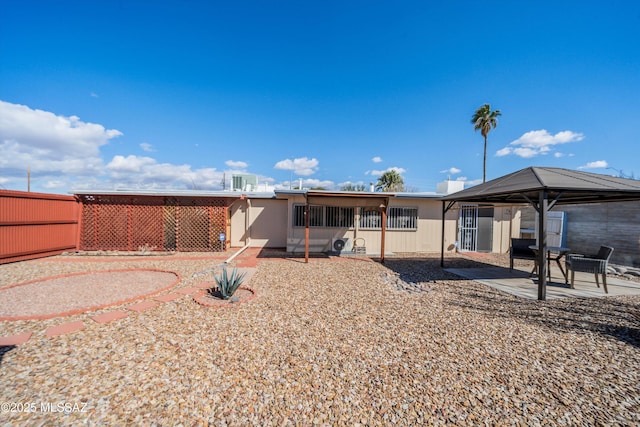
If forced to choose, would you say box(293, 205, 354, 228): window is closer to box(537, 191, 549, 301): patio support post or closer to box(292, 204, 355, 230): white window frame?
box(292, 204, 355, 230): white window frame

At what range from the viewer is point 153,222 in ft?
31.1

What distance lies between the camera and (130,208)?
30.6ft

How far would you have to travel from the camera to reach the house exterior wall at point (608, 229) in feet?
28.1

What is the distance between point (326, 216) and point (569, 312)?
727 centimetres

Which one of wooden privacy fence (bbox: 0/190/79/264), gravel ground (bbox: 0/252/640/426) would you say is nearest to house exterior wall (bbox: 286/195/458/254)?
gravel ground (bbox: 0/252/640/426)

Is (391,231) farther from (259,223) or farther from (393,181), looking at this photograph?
(393,181)

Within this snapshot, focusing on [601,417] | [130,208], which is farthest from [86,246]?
[601,417]

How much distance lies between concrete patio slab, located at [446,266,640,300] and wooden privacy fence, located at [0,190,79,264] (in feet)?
40.4

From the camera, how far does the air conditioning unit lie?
943cm

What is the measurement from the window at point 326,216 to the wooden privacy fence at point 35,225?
26.2ft

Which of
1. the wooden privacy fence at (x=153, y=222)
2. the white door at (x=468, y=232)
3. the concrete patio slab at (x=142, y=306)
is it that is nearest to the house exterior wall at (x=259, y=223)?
the wooden privacy fence at (x=153, y=222)

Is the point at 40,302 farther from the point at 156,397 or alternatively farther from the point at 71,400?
the point at 156,397

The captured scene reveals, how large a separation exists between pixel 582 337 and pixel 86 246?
44.5 feet

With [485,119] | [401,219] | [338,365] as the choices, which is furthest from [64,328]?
[485,119]
